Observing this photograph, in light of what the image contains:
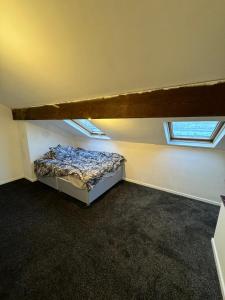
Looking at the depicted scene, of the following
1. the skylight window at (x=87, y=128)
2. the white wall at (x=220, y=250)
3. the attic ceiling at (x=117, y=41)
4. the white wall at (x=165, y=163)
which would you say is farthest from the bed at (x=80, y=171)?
the white wall at (x=220, y=250)

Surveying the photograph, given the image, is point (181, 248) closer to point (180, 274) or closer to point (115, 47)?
point (180, 274)

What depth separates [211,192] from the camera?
256 cm

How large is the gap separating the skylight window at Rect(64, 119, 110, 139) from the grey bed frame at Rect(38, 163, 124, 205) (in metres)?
0.94

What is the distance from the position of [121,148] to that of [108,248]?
2002mm

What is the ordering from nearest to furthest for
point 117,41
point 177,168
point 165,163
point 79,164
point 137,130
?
point 117,41 < point 137,130 < point 177,168 < point 165,163 < point 79,164

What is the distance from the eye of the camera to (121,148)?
11.1 ft

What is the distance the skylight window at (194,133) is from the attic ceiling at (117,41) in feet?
4.60

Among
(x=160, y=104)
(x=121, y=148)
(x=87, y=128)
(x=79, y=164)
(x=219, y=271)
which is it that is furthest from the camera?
(x=87, y=128)

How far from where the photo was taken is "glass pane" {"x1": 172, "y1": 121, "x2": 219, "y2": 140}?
2265mm

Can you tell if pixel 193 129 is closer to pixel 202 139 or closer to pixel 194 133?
pixel 194 133

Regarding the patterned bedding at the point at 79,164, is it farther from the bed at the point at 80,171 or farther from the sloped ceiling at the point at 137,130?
the sloped ceiling at the point at 137,130

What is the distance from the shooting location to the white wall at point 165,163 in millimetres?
2496

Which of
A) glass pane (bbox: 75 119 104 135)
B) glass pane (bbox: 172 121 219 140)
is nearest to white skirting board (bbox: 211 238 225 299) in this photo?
glass pane (bbox: 172 121 219 140)

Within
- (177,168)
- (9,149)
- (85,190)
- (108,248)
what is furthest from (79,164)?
(177,168)
